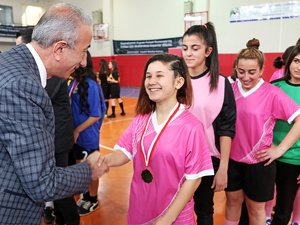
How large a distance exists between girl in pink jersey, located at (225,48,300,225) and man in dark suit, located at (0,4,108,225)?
1.20m

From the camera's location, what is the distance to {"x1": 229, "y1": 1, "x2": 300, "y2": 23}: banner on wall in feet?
28.9

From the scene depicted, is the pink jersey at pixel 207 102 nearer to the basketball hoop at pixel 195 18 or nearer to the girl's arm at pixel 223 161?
the girl's arm at pixel 223 161

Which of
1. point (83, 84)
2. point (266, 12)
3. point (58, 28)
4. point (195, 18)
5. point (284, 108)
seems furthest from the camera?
point (195, 18)

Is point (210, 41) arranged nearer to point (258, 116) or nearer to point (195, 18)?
point (258, 116)

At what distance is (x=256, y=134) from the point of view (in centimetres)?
197

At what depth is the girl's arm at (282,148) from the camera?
6.39 feet

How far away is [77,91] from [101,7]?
12.9 metres

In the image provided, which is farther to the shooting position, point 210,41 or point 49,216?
point 49,216

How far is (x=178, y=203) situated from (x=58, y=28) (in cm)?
100

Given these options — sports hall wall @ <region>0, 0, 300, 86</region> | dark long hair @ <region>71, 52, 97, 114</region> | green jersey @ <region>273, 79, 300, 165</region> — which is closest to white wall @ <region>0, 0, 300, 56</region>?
sports hall wall @ <region>0, 0, 300, 86</region>

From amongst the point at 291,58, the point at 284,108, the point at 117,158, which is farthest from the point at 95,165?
the point at 291,58

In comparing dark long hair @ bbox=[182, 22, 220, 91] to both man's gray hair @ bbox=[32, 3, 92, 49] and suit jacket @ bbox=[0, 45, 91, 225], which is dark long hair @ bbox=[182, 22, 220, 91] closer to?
man's gray hair @ bbox=[32, 3, 92, 49]

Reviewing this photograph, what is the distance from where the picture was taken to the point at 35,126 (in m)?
1.01

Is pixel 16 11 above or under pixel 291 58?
above
